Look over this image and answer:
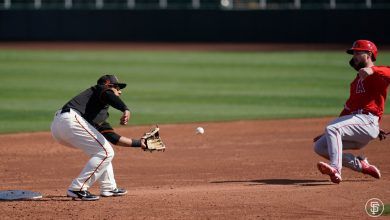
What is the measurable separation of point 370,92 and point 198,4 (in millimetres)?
24055

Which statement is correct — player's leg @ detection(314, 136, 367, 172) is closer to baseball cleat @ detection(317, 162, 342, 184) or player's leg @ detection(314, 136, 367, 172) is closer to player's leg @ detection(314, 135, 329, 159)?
player's leg @ detection(314, 135, 329, 159)

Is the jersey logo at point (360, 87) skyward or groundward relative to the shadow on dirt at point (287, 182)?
skyward

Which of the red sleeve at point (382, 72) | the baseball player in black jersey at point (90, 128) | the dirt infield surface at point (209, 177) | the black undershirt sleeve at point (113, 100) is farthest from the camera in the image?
the red sleeve at point (382, 72)

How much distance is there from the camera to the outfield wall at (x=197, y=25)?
28106 mm

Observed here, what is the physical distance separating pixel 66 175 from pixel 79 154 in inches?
64.4

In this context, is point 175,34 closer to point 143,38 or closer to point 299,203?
point 143,38

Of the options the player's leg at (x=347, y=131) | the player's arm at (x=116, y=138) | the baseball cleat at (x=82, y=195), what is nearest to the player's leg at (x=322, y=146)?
the player's leg at (x=347, y=131)

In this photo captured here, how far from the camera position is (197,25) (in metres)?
30.8

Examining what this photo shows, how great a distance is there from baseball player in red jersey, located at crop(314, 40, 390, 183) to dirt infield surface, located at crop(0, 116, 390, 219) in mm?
250

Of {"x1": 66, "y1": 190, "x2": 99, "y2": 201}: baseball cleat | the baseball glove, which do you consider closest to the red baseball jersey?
the baseball glove

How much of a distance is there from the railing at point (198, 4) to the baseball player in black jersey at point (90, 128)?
21767mm

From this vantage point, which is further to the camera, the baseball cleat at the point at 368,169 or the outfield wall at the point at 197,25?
the outfield wall at the point at 197,25

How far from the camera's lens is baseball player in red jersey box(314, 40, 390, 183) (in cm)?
866

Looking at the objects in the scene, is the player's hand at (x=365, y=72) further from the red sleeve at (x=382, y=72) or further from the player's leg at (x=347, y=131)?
the player's leg at (x=347, y=131)
